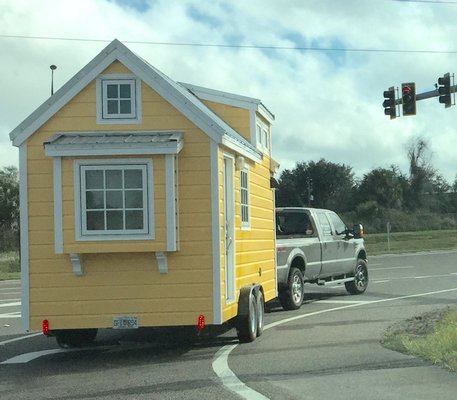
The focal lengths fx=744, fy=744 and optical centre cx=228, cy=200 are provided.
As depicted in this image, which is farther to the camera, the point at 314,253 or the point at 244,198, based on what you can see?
the point at 314,253

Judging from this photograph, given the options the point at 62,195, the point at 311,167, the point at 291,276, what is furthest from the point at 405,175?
the point at 62,195

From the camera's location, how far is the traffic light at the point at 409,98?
21234 millimetres

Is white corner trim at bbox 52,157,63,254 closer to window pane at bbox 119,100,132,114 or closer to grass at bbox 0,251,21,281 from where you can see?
window pane at bbox 119,100,132,114

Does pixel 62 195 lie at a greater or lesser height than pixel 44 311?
greater

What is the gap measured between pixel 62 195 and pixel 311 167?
316 feet

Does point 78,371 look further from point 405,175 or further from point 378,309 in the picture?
point 405,175

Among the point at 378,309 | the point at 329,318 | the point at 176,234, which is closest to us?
the point at 176,234

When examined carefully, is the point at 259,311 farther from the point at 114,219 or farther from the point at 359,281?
the point at 359,281

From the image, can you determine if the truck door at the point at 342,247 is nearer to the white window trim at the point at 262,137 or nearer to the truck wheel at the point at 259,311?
the white window trim at the point at 262,137

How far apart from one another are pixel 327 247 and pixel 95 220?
8.50m

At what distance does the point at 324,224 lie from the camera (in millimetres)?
17266

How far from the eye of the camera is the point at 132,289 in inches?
377

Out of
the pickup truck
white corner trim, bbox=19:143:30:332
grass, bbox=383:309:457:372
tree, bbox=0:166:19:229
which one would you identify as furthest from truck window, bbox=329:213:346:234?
tree, bbox=0:166:19:229

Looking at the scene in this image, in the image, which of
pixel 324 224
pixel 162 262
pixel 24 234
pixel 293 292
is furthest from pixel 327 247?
pixel 24 234
